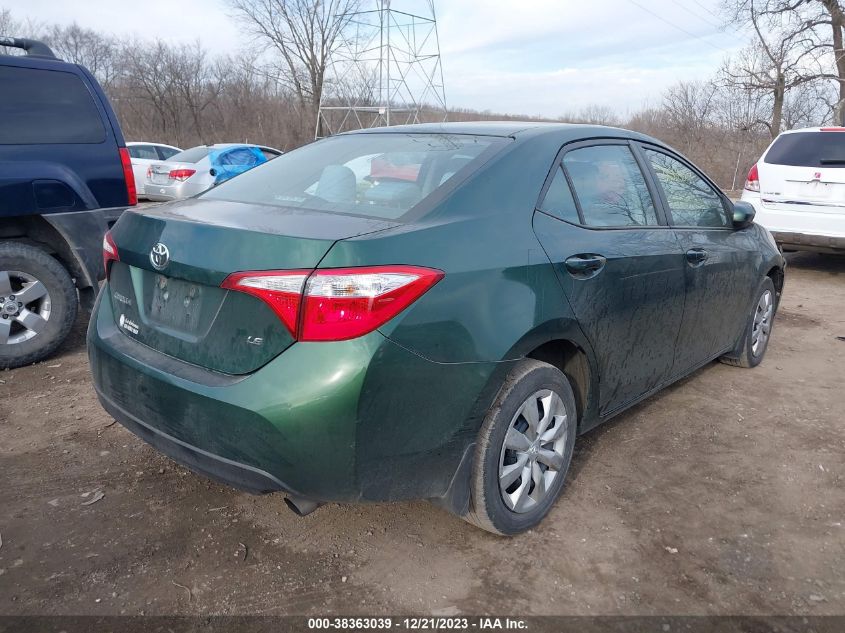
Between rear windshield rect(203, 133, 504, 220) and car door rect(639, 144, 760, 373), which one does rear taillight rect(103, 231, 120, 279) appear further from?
car door rect(639, 144, 760, 373)

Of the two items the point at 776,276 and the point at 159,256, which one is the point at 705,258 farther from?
the point at 159,256

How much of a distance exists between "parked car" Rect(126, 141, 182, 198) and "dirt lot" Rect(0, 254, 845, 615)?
41.0ft

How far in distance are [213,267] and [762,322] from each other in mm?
4107

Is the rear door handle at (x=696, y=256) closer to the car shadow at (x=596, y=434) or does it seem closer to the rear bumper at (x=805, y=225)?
the car shadow at (x=596, y=434)

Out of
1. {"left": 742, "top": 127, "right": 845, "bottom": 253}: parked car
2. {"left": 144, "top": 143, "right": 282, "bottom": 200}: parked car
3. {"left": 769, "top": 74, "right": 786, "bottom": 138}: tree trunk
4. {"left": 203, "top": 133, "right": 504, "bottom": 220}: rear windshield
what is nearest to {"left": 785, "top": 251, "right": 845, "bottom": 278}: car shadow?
{"left": 742, "top": 127, "right": 845, "bottom": 253}: parked car

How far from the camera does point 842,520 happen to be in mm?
2871

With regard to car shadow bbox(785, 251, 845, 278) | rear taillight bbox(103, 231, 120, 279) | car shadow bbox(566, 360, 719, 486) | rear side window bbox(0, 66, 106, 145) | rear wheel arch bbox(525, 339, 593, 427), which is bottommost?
car shadow bbox(785, 251, 845, 278)

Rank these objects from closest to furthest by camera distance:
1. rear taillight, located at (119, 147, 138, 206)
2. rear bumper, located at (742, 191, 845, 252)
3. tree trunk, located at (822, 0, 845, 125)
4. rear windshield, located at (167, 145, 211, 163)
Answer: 1. rear taillight, located at (119, 147, 138, 206)
2. rear bumper, located at (742, 191, 845, 252)
3. rear windshield, located at (167, 145, 211, 163)
4. tree trunk, located at (822, 0, 845, 125)

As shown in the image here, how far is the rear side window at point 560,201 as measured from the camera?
268cm

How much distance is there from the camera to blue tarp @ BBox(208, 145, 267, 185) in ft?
39.1

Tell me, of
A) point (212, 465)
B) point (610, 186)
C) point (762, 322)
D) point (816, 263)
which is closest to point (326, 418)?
point (212, 465)

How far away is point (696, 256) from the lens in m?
3.50

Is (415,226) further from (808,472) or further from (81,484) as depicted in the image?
(808,472)

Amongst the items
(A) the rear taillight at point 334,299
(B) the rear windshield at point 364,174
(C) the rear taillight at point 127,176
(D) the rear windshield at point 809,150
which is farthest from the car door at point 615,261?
(D) the rear windshield at point 809,150
